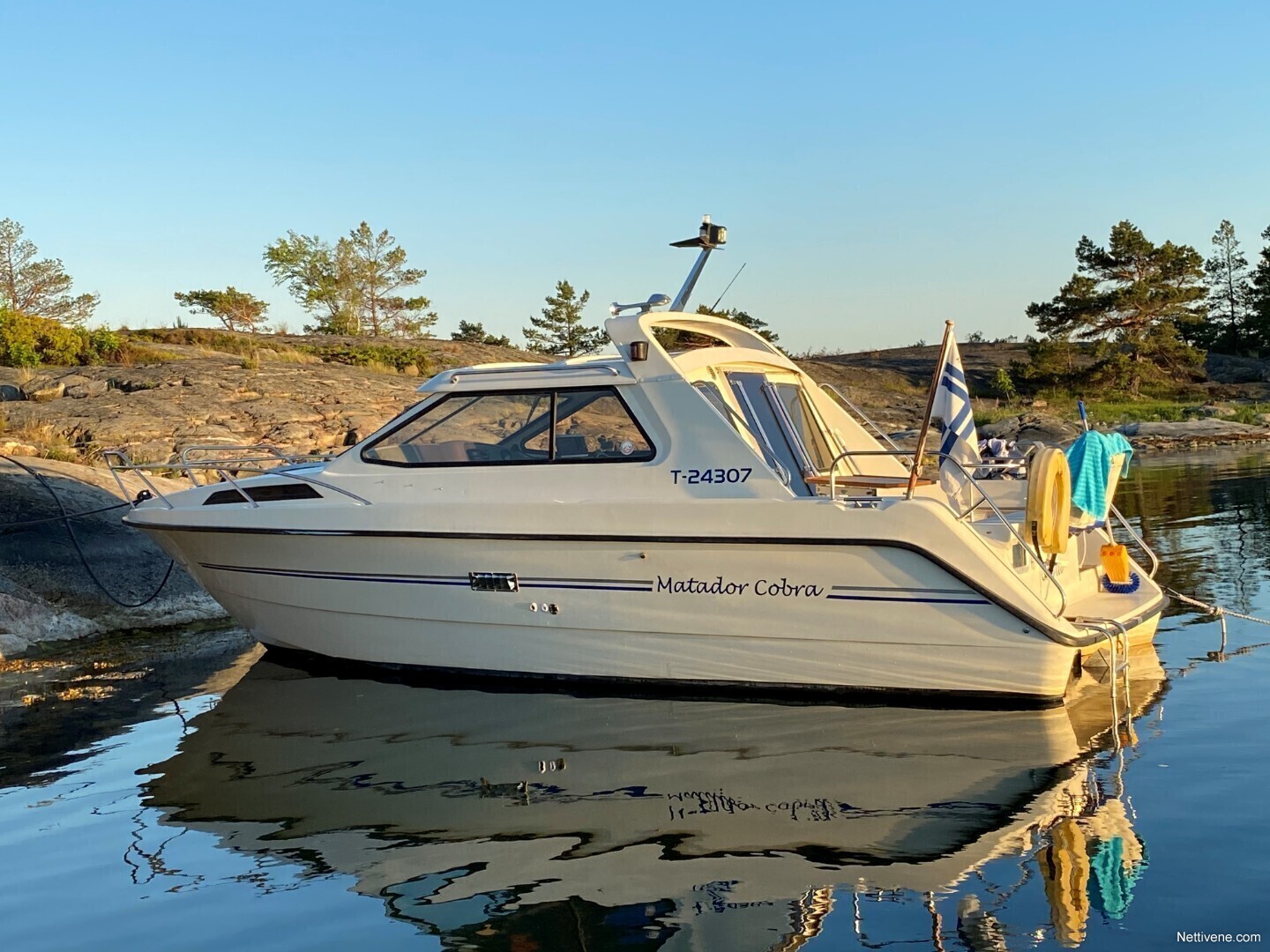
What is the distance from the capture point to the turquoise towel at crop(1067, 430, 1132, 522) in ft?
23.0

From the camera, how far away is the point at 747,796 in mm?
5145

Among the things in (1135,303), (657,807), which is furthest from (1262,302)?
(657,807)

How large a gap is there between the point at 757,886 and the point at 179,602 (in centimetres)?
770

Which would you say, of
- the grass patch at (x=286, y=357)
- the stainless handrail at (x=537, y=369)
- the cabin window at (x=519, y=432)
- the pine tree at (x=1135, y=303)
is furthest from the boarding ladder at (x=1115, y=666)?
the pine tree at (x=1135, y=303)

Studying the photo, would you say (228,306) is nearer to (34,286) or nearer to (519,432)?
(34,286)

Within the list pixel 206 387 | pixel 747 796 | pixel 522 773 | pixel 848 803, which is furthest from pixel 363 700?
pixel 206 387

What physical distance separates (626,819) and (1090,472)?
13.1 feet

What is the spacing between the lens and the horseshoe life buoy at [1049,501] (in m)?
6.37

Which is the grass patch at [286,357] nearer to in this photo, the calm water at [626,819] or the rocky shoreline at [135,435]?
the rocky shoreline at [135,435]

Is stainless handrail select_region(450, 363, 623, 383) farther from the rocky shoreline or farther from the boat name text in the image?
the rocky shoreline

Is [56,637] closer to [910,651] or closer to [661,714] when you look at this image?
[661,714]

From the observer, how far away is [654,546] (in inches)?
261

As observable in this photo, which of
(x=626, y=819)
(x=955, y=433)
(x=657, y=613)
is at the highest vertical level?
(x=955, y=433)

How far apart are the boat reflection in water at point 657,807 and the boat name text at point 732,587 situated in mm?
717
